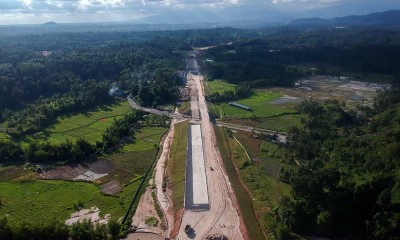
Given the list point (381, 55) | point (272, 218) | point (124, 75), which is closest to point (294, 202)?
point (272, 218)

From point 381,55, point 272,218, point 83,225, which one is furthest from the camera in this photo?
point 381,55

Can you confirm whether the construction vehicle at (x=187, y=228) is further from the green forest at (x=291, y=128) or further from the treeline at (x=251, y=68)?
the treeline at (x=251, y=68)

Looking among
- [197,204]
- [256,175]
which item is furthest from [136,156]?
[256,175]

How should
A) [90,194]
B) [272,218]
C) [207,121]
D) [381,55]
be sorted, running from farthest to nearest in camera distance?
1. [381,55]
2. [207,121]
3. [90,194]
4. [272,218]

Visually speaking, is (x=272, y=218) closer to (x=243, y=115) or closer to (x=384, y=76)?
(x=243, y=115)

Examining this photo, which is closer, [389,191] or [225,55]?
[389,191]

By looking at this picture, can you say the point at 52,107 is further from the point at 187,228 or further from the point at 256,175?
the point at 187,228

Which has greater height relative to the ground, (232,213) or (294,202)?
(294,202)
